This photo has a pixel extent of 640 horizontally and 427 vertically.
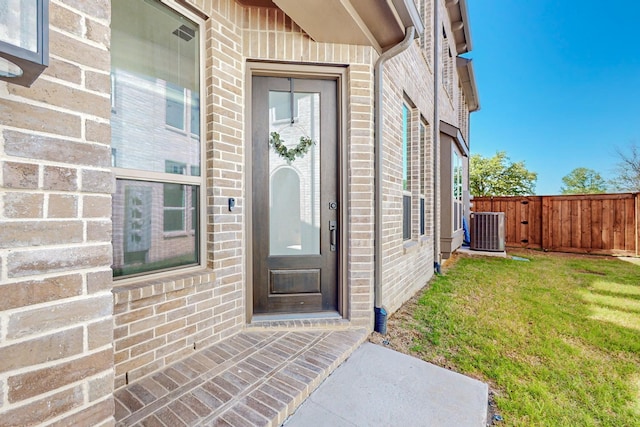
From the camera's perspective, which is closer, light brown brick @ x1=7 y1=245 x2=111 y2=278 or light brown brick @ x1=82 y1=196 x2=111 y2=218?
light brown brick @ x1=7 y1=245 x2=111 y2=278

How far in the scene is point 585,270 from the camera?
19.2 feet

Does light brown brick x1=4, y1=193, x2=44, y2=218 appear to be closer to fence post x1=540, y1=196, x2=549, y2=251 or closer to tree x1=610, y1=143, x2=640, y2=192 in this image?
fence post x1=540, y1=196, x2=549, y2=251

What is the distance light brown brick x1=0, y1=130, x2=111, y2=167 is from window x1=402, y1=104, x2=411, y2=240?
11.7ft

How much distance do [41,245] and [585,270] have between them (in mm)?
8146

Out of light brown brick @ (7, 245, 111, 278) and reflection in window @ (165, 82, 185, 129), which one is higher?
reflection in window @ (165, 82, 185, 129)

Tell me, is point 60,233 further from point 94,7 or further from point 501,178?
point 501,178

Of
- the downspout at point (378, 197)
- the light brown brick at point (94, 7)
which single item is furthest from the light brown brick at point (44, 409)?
the downspout at point (378, 197)

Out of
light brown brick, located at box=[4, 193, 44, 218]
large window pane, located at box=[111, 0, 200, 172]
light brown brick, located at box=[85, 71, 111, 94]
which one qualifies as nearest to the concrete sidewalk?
light brown brick, located at box=[4, 193, 44, 218]

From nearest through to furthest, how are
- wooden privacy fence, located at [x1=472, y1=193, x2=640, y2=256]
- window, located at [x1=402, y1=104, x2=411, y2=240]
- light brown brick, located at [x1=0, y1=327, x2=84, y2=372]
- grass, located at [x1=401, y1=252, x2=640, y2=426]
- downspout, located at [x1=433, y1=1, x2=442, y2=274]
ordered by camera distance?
light brown brick, located at [x1=0, y1=327, x2=84, y2=372] → grass, located at [x1=401, y1=252, x2=640, y2=426] → window, located at [x1=402, y1=104, x2=411, y2=240] → downspout, located at [x1=433, y1=1, x2=442, y2=274] → wooden privacy fence, located at [x1=472, y1=193, x2=640, y2=256]

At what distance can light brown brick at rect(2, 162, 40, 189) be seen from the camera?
0.77 metres

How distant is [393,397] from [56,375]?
5.77 ft

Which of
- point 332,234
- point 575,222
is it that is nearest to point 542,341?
point 332,234

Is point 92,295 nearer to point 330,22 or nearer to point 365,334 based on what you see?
point 365,334

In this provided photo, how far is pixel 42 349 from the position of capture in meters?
0.81
